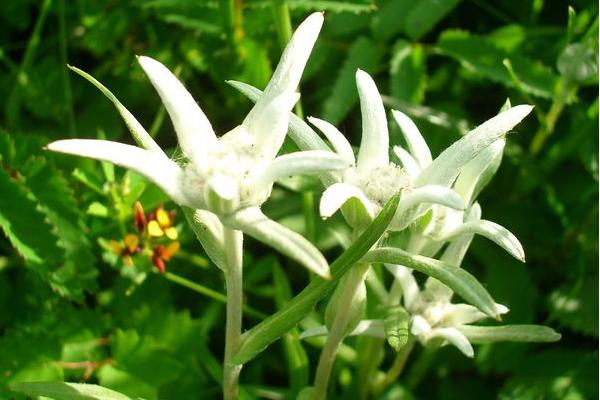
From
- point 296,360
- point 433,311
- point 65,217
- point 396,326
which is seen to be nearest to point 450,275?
point 396,326

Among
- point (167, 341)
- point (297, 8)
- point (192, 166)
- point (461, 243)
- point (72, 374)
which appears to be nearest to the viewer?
→ point (192, 166)

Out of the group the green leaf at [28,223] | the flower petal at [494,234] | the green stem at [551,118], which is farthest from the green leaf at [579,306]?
the green leaf at [28,223]

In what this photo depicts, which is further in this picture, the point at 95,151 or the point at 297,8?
the point at 297,8

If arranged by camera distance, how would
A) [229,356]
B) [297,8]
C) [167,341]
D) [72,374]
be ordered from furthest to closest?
[297,8] < [167,341] < [72,374] < [229,356]

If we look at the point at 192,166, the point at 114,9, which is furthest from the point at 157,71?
the point at 114,9

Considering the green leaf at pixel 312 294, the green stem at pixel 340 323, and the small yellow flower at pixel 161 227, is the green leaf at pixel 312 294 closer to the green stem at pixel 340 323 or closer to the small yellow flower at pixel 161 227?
the green stem at pixel 340 323

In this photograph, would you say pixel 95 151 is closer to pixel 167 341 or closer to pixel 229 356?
pixel 229 356
